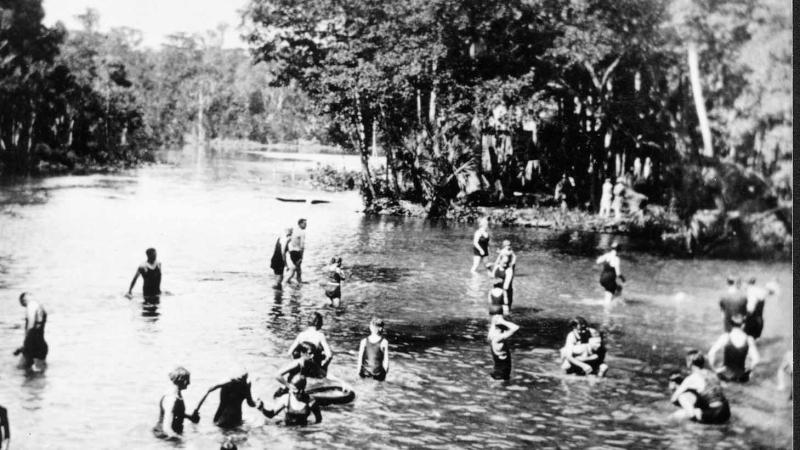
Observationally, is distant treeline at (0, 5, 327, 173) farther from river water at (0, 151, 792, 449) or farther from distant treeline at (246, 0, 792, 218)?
distant treeline at (246, 0, 792, 218)

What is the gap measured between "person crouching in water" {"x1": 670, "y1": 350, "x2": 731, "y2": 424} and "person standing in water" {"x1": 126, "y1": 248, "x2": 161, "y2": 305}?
9801mm

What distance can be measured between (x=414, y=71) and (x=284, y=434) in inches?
912

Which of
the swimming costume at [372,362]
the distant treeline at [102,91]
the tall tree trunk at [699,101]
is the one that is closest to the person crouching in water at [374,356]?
the swimming costume at [372,362]

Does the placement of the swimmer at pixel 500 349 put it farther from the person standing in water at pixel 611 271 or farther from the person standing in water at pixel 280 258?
the person standing in water at pixel 280 258

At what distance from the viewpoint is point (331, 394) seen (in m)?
10.5

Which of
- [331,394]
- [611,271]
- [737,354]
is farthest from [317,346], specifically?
[611,271]

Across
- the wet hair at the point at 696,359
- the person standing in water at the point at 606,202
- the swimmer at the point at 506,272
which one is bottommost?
the wet hair at the point at 696,359

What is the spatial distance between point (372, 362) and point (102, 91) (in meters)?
24.7

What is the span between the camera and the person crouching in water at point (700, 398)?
10109 mm

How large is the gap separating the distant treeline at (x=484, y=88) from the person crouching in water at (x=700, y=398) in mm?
9809

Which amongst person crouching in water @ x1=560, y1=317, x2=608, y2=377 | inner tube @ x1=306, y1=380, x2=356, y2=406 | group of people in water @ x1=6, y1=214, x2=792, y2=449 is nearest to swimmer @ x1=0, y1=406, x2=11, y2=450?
group of people in water @ x1=6, y1=214, x2=792, y2=449

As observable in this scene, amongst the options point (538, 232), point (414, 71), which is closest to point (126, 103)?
point (414, 71)

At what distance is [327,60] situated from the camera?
32.4 meters

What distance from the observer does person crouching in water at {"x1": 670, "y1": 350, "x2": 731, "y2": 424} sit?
10.1 metres
